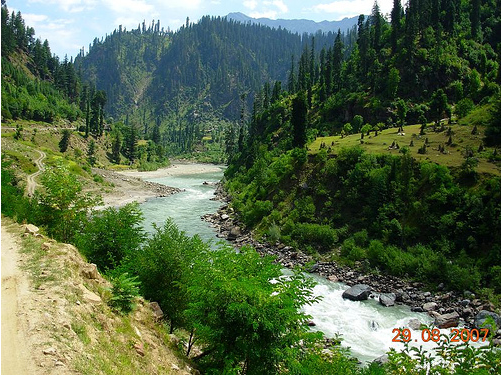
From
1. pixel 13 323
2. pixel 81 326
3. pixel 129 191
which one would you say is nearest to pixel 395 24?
pixel 129 191

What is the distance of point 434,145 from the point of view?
160 feet

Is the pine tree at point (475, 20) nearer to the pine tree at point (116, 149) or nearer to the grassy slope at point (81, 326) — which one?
the grassy slope at point (81, 326)

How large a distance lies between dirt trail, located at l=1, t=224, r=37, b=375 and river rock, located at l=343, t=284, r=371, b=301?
2592cm

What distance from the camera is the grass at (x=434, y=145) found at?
4219cm

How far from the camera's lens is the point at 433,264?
34312 mm

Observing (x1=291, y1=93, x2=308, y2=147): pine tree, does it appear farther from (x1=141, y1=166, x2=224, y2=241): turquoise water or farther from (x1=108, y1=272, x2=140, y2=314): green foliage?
(x1=108, y1=272, x2=140, y2=314): green foliage

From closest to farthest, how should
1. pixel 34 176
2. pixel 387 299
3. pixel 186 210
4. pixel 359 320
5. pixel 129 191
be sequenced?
pixel 359 320 < pixel 387 299 < pixel 34 176 < pixel 186 210 < pixel 129 191

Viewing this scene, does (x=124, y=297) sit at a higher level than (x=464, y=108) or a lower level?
lower

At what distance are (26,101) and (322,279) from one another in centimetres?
10974

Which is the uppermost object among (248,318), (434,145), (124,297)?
(434,145)

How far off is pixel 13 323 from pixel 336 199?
139ft

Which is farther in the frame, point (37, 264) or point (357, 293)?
point (357, 293)

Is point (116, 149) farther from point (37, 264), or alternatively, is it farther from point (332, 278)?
point (37, 264)
